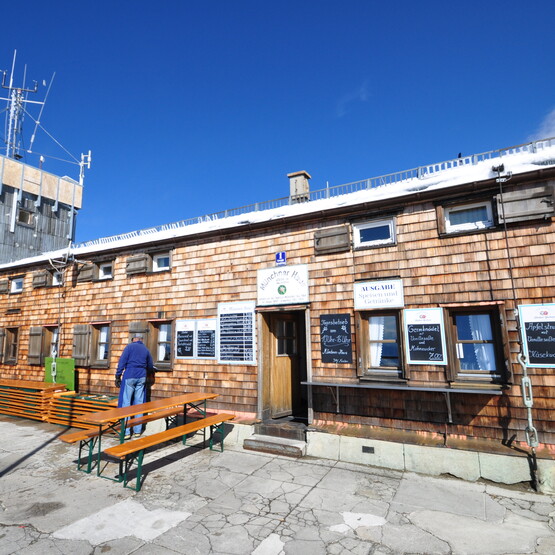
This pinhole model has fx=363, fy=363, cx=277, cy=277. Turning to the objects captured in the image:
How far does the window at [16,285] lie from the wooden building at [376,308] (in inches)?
205

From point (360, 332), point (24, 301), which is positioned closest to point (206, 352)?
point (360, 332)

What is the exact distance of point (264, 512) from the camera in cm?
448

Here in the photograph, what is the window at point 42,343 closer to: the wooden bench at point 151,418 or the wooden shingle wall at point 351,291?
the wooden shingle wall at point 351,291

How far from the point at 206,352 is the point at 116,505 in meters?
4.04

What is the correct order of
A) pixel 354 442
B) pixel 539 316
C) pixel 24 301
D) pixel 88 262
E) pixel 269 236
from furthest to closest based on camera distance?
pixel 24 301 → pixel 88 262 → pixel 269 236 → pixel 354 442 → pixel 539 316

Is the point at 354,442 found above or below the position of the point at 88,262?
below

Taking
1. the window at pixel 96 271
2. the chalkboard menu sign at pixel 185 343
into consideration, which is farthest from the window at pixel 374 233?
the window at pixel 96 271

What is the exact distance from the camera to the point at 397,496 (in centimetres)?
493

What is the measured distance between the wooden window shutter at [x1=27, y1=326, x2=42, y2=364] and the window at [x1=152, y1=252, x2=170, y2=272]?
5.04 m

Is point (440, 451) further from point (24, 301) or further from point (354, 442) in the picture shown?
point (24, 301)

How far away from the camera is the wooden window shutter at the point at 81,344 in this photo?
405 inches

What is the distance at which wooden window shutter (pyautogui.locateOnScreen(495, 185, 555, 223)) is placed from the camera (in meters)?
5.60

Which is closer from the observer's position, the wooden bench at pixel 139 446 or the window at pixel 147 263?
the wooden bench at pixel 139 446

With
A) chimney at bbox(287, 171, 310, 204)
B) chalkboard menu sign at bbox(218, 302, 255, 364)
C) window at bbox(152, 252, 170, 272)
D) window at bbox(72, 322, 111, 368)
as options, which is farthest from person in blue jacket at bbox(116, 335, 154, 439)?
chimney at bbox(287, 171, 310, 204)
